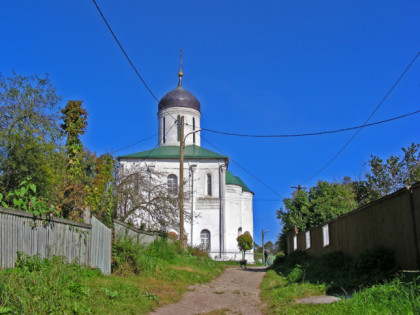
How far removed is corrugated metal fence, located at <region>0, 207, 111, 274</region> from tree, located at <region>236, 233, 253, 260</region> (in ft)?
95.5

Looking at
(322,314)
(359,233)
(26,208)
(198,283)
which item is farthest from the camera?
(198,283)

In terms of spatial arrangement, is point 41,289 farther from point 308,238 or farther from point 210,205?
point 210,205

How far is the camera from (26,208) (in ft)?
30.8

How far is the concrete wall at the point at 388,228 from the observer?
8.95 m

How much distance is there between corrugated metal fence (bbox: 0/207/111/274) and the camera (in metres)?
8.32

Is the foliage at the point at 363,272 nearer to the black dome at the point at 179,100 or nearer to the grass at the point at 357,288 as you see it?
the grass at the point at 357,288

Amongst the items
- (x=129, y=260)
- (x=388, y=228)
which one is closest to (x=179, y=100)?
(x=129, y=260)

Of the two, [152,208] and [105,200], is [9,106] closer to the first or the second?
[105,200]

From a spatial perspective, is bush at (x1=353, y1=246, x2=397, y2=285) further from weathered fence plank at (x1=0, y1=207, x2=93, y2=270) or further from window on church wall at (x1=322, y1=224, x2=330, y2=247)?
weathered fence plank at (x1=0, y1=207, x2=93, y2=270)

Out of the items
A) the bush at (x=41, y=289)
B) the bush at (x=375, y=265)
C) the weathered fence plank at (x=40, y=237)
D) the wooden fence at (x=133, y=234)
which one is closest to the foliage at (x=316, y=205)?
the wooden fence at (x=133, y=234)

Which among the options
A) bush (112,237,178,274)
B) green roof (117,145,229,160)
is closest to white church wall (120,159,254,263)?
green roof (117,145,229,160)

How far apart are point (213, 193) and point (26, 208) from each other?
1346 inches

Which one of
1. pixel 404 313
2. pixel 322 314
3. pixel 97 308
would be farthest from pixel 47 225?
pixel 404 313

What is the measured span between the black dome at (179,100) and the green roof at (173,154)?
14.5 feet
